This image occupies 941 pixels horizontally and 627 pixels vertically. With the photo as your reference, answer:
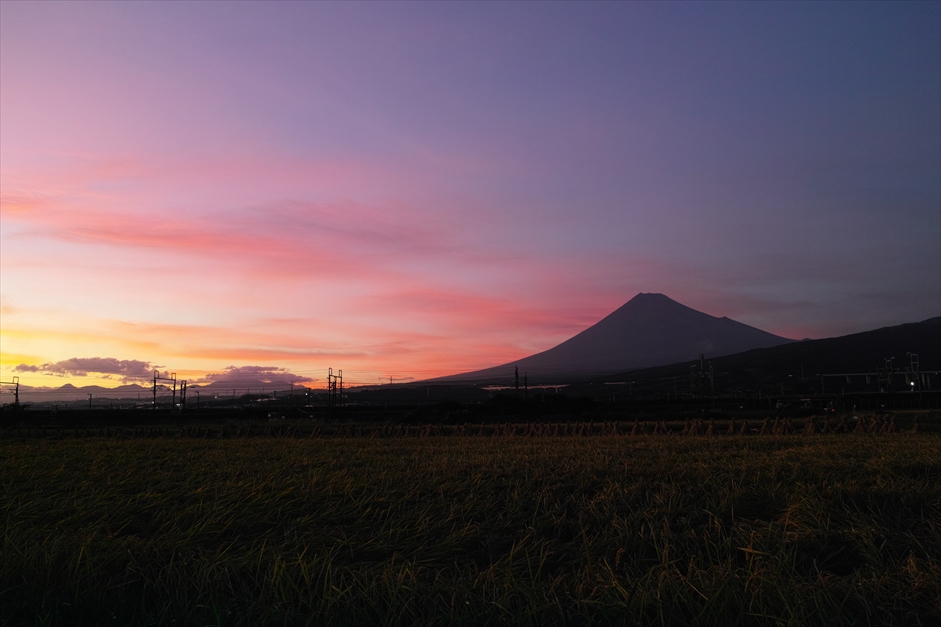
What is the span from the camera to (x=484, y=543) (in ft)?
18.5

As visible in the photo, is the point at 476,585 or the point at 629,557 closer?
the point at 476,585

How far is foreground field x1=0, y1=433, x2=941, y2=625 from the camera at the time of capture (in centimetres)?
386

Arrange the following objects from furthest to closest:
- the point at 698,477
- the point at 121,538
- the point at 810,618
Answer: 1. the point at 698,477
2. the point at 121,538
3. the point at 810,618

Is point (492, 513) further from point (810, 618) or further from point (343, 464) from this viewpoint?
point (343, 464)

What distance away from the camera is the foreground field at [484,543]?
12.7 feet

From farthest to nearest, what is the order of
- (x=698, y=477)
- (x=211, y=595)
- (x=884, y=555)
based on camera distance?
(x=698, y=477) < (x=884, y=555) < (x=211, y=595)

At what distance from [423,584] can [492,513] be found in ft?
8.24

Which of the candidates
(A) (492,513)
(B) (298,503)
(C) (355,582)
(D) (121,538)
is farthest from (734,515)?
(D) (121,538)

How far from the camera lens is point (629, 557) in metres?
5.26

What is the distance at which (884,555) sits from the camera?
201 inches

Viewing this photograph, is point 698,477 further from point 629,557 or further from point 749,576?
point 749,576

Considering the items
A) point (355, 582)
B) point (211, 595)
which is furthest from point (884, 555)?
point (211, 595)

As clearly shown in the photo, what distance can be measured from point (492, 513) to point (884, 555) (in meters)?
3.53

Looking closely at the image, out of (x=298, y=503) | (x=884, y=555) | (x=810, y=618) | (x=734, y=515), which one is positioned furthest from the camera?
(x=298, y=503)
